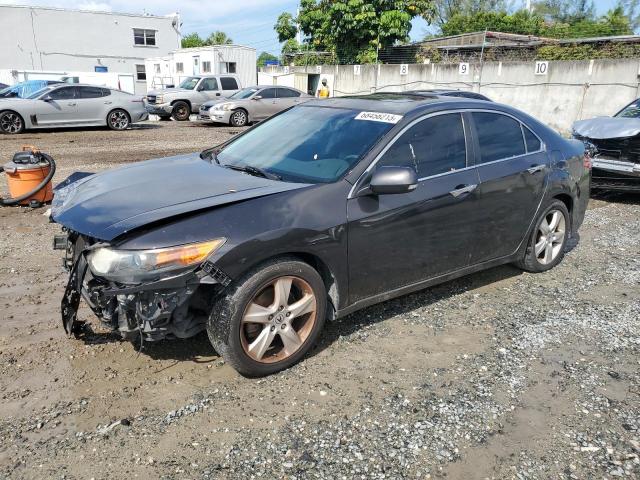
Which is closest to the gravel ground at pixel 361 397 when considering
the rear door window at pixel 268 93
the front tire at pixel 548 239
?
the front tire at pixel 548 239

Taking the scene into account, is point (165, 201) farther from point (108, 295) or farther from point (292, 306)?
point (292, 306)

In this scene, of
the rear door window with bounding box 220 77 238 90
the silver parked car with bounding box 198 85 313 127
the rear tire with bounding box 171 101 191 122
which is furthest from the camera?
the rear door window with bounding box 220 77 238 90

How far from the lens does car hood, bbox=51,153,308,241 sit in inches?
121

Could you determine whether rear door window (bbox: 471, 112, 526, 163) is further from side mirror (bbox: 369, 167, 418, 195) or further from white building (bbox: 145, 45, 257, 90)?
white building (bbox: 145, 45, 257, 90)

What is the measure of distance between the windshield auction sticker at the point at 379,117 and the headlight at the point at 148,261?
174 cm

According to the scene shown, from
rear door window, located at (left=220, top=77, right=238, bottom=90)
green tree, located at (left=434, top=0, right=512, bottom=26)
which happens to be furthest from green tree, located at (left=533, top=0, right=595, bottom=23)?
rear door window, located at (left=220, top=77, right=238, bottom=90)

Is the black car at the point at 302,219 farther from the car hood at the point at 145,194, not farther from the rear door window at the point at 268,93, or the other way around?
the rear door window at the point at 268,93

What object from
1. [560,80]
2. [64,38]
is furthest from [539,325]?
[64,38]

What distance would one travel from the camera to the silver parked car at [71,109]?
15266mm

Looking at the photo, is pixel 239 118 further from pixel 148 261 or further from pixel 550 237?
pixel 148 261

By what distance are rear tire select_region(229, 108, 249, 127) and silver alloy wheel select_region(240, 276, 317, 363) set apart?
15.9 metres

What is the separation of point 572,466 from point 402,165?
215cm

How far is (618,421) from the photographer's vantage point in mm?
3070

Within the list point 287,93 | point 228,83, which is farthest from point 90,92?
point 287,93
